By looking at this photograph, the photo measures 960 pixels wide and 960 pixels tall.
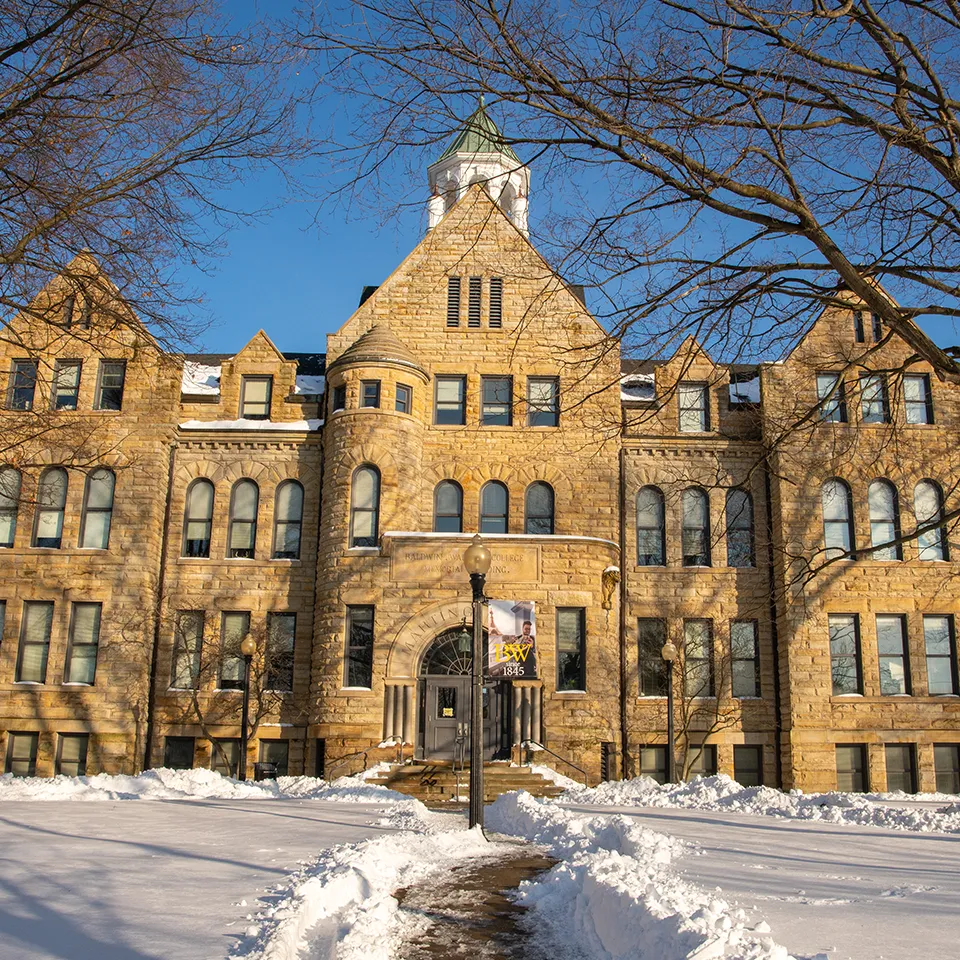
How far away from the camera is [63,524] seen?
2745 centimetres

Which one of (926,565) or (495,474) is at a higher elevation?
(495,474)

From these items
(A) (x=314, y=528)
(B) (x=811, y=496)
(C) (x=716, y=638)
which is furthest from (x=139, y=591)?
(B) (x=811, y=496)

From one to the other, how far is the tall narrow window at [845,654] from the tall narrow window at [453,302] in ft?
40.4

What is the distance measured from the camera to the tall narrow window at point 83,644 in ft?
87.4

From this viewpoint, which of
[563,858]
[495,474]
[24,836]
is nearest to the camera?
[24,836]

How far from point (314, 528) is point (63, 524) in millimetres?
6352

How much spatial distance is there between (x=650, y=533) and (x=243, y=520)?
34.8ft

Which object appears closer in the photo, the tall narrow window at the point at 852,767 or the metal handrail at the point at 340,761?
the metal handrail at the point at 340,761

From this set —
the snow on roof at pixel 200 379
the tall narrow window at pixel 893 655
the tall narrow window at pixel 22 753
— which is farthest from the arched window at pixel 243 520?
the tall narrow window at pixel 893 655

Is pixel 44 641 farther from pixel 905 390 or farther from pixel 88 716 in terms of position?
pixel 905 390

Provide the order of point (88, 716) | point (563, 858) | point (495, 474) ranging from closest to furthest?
1. point (563, 858)
2. point (88, 716)
3. point (495, 474)

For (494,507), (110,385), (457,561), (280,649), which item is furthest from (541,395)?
(110,385)

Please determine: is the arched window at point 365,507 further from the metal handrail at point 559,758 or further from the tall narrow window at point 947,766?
the tall narrow window at point 947,766

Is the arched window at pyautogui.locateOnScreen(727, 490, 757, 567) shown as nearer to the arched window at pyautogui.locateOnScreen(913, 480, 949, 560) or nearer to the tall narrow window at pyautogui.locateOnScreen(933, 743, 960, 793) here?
the arched window at pyautogui.locateOnScreen(913, 480, 949, 560)
